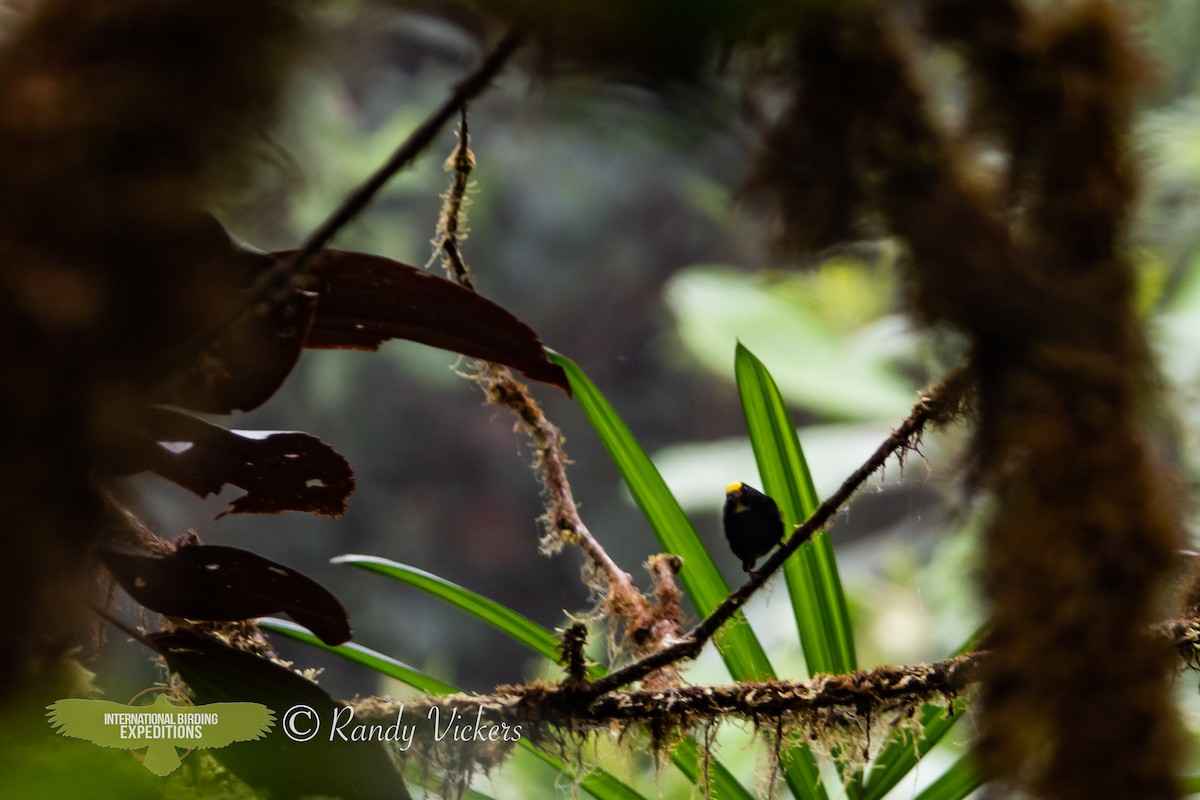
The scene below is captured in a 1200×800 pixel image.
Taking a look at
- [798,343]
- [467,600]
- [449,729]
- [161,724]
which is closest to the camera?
[161,724]

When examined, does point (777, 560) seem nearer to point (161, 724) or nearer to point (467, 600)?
point (467, 600)

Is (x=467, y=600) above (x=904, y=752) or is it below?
above

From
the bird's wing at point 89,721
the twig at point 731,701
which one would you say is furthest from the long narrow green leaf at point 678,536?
the bird's wing at point 89,721

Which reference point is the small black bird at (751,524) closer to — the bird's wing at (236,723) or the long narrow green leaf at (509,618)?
the long narrow green leaf at (509,618)

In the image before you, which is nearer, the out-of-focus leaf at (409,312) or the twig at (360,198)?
the twig at (360,198)

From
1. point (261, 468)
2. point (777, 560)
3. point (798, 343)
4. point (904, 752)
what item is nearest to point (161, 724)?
point (261, 468)

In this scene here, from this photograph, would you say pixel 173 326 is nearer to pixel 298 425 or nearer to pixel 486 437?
pixel 298 425
